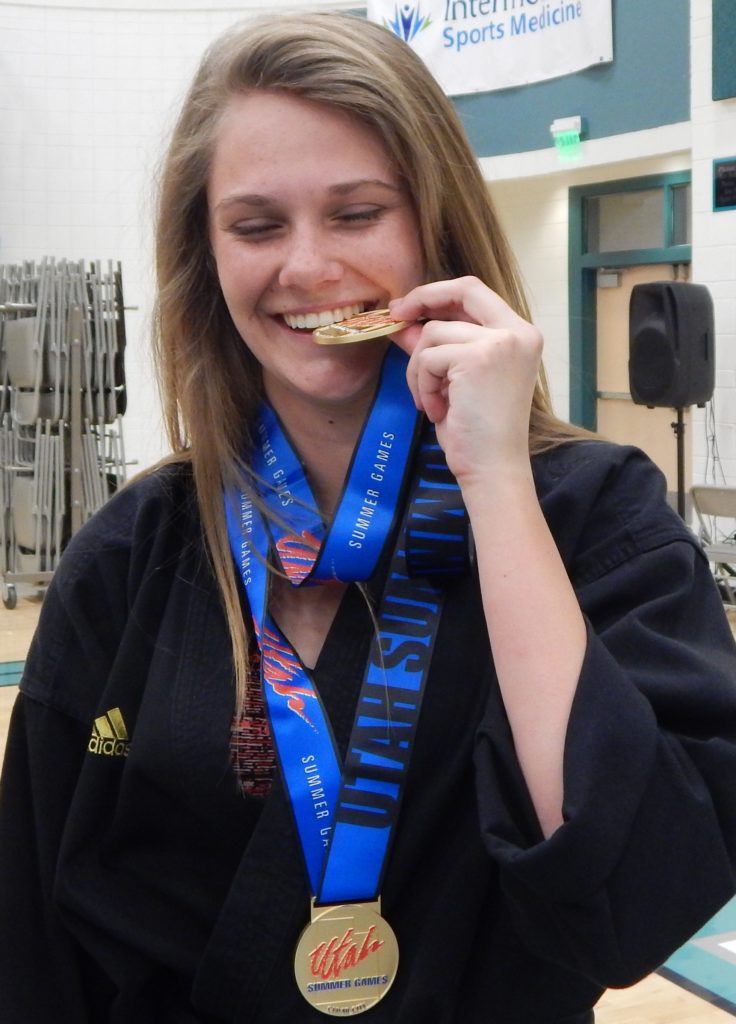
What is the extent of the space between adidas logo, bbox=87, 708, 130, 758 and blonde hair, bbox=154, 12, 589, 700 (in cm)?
12

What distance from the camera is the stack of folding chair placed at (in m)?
6.98

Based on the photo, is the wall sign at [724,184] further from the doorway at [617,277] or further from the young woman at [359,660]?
the young woman at [359,660]

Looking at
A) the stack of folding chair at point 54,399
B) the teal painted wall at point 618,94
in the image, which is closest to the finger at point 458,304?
the stack of folding chair at point 54,399

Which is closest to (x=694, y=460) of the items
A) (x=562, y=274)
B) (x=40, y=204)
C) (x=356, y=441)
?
(x=562, y=274)

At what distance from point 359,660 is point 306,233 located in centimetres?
38

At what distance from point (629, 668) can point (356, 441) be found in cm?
38

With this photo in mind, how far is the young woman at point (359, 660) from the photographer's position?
948mm

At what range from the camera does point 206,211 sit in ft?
4.16

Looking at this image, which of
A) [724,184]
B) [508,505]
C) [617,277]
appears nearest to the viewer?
[508,505]

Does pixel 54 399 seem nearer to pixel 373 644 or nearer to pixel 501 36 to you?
pixel 501 36

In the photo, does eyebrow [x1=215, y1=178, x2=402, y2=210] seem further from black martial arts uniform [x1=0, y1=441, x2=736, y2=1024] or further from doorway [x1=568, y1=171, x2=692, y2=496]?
doorway [x1=568, y1=171, x2=692, y2=496]

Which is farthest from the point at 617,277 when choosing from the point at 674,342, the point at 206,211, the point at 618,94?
the point at 206,211

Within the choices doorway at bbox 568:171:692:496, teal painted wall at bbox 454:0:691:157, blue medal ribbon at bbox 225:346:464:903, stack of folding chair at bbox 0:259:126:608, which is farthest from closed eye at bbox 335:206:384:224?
doorway at bbox 568:171:692:496

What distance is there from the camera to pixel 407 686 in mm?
1063
